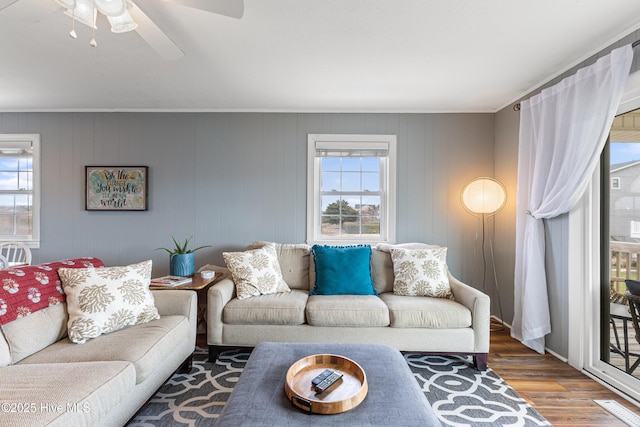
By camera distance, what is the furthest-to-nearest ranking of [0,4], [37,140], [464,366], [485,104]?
[37,140] < [485,104] < [464,366] < [0,4]

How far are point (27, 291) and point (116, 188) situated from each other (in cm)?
200

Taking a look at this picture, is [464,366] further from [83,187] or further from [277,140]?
→ [83,187]

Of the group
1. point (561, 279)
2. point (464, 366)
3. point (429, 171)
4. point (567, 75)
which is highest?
point (567, 75)

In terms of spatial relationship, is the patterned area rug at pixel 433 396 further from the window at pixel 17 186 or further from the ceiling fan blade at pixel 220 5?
the window at pixel 17 186

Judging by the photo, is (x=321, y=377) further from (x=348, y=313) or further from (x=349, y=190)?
(x=349, y=190)

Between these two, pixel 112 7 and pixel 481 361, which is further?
pixel 481 361

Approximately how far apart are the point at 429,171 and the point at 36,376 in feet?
11.5

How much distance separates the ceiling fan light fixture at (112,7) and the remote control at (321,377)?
197cm

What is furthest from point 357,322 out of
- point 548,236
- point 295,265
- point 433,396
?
point 548,236

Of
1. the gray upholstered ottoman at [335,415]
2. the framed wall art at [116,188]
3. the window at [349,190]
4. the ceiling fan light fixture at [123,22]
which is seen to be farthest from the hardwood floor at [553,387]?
the ceiling fan light fixture at [123,22]

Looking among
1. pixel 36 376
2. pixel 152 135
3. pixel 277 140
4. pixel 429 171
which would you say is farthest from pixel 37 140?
pixel 429 171

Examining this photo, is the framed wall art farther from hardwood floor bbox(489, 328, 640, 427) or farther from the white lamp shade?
hardwood floor bbox(489, 328, 640, 427)

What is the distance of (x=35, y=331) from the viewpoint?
175 centimetres

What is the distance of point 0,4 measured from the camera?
139cm
